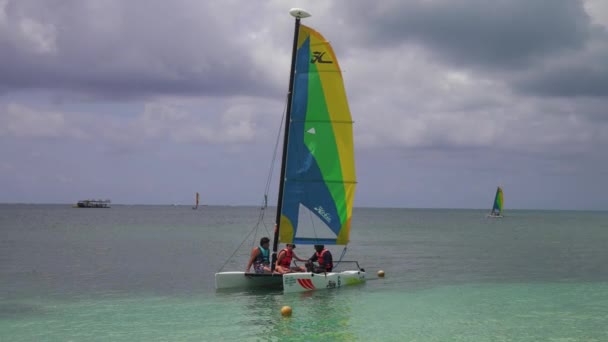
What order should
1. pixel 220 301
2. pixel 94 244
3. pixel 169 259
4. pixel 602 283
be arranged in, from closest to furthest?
pixel 220 301
pixel 602 283
pixel 169 259
pixel 94 244

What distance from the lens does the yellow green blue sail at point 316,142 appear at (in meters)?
21.6

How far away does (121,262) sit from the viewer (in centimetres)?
3641

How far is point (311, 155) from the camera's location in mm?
21875

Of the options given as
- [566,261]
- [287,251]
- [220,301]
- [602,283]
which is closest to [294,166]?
[287,251]

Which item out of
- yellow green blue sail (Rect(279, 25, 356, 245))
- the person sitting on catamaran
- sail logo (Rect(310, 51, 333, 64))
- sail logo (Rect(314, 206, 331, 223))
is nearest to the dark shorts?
the person sitting on catamaran

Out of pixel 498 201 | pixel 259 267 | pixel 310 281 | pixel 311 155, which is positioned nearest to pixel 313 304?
pixel 310 281

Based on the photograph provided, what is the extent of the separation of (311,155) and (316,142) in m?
0.51

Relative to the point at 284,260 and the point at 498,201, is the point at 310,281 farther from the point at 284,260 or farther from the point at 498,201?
the point at 498,201

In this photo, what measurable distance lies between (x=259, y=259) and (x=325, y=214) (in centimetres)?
296

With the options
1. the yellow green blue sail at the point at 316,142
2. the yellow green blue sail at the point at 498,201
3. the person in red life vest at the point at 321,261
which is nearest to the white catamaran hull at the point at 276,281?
the person in red life vest at the point at 321,261

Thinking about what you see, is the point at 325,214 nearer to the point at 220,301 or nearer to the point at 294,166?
the point at 294,166

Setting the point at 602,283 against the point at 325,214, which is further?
the point at 602,283

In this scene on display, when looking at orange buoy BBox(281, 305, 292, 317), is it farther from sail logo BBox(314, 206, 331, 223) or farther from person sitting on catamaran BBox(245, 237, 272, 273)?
sail logo BBox(314, 206, 331, 223)

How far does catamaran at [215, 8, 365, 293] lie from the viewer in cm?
2142
